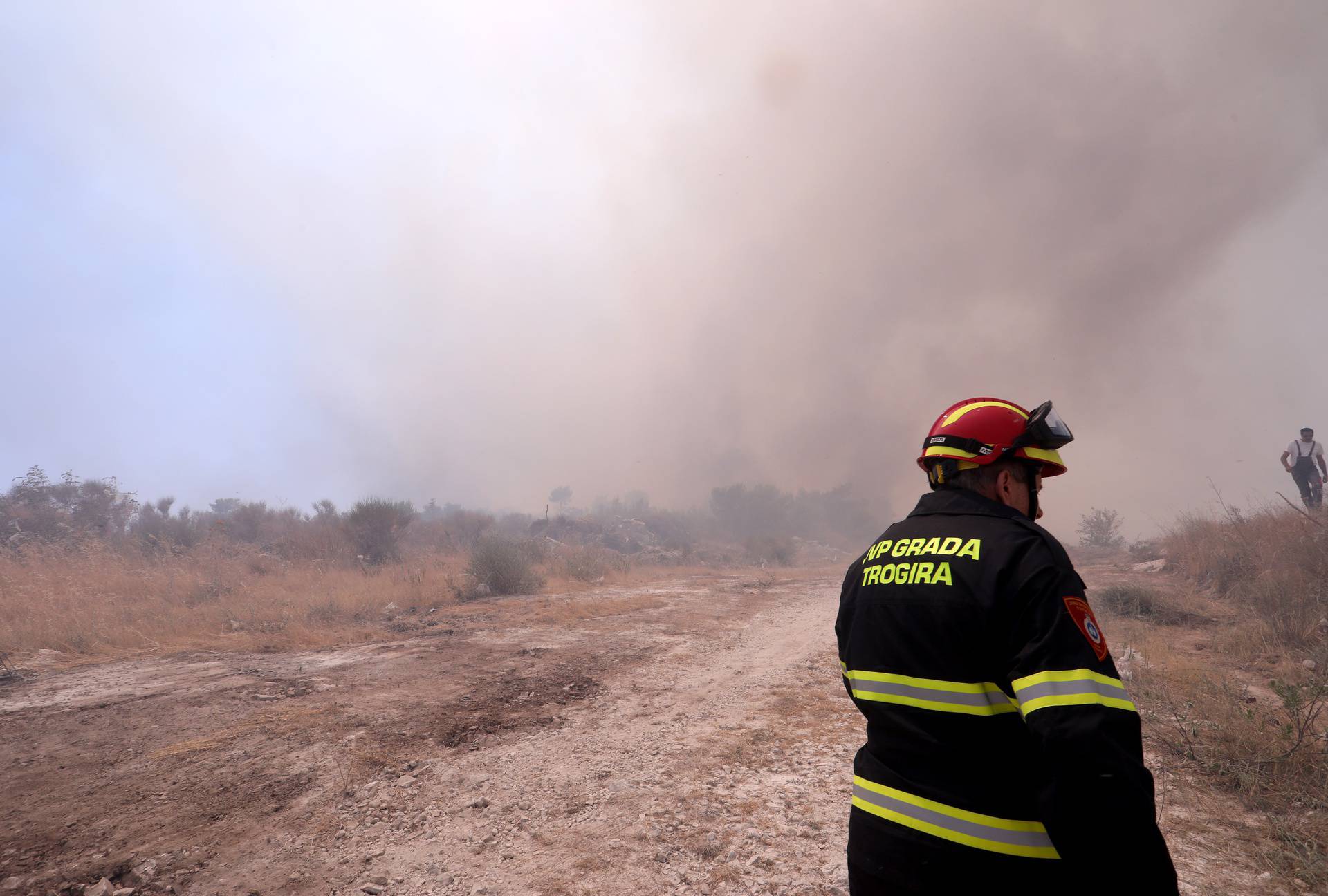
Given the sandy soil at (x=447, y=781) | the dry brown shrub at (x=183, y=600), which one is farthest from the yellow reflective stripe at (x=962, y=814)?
the dry brown shrub at (x=183, y=600)

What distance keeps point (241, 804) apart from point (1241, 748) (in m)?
6.60

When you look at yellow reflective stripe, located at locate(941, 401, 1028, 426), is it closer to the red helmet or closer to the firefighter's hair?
the red helmet

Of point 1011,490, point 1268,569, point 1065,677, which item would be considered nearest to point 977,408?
point 1011,490

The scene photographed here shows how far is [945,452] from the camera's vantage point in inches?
73.0

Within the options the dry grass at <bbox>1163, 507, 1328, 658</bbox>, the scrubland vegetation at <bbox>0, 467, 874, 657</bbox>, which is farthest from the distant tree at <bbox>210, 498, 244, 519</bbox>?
the dry grass at <bbox>1163, 507, 1328, 658</bbox>

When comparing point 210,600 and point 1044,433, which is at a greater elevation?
point 1044,433

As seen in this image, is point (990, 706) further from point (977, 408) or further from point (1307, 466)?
point (1307, 466)

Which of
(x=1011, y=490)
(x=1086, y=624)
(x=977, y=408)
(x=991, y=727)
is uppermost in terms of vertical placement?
(x=977, y=408)

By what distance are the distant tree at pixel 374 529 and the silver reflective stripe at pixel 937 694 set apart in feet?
59.2

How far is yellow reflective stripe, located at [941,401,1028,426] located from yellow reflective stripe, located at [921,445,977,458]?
83 mm

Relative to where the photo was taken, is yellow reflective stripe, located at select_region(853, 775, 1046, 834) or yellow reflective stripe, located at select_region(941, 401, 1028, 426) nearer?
yellow reflective stripe, located at select_region(853, 775, 1046, 834)

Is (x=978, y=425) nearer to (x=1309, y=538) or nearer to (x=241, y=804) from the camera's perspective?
(x=241, y=804)

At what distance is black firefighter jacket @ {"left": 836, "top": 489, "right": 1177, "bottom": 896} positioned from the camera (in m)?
1.25

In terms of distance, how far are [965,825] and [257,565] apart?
54.5 feet
